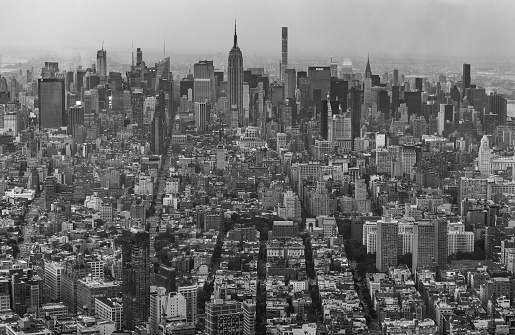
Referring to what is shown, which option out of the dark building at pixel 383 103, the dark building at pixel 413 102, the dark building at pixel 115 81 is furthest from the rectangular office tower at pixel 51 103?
the dark building at pixel 413 102

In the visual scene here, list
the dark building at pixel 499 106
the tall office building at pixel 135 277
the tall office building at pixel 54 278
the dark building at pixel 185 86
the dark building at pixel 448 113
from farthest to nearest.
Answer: the dark building at pixel 185 86, the dark building at pixel 448 113, the dark building at pixel 499 106, the tall office building at pixel 54 278, the tall office building at pixel 135 277

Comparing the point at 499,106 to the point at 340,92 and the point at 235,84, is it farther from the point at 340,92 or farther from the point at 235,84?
the point at 235,84

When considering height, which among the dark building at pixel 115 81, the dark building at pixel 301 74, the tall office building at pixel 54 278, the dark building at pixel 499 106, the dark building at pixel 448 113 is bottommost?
the tall office building at pixel 54 278

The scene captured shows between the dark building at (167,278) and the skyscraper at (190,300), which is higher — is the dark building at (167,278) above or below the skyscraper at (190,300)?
above

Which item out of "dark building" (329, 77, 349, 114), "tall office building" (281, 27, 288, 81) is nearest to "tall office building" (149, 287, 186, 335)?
"tall office building" (281, 27, 288, 81)

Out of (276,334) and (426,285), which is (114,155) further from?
(276,334)

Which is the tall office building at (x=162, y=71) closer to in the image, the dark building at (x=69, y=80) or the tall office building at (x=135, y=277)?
the dark building at (x=69, y=80)

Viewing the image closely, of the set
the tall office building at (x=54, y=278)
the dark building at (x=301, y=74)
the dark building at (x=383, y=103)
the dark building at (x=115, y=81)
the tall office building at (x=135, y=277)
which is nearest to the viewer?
the tall office building at (x=135, y=277)

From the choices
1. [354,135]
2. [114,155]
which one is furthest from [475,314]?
[354,135]
